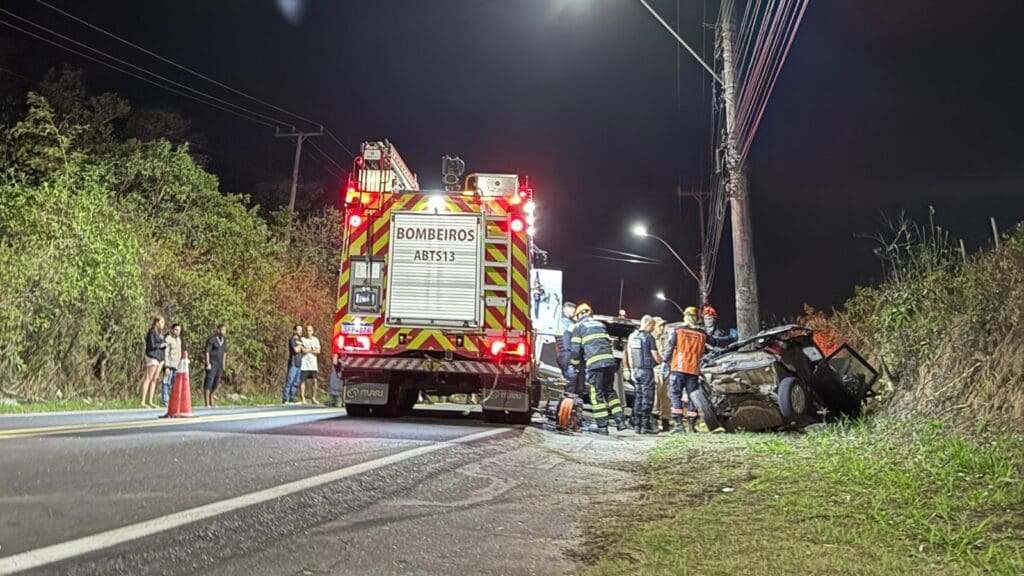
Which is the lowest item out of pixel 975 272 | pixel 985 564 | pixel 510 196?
pixel 985 564

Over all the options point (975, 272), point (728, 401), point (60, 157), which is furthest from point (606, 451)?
point (60, 157)

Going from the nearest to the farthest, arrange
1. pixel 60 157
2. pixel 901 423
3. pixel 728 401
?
pixel 901 423 → pixel 728 401 → pixel 60 157

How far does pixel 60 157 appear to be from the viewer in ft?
49.6

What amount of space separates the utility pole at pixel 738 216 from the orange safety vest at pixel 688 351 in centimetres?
252

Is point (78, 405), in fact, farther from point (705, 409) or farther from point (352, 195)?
point (705, 409)

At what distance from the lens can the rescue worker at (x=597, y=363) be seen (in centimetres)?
975

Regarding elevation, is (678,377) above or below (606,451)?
above

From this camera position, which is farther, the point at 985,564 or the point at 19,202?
the point at 19,202

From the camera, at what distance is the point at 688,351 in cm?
974

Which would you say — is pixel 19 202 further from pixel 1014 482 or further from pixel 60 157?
pixel 1014 482

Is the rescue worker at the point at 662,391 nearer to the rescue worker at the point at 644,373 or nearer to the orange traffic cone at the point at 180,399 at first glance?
the rescue worker at the point at 644,373

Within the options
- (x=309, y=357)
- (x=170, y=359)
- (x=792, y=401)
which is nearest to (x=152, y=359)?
(x=170, y=359)

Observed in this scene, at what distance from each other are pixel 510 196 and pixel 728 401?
3.90 metres

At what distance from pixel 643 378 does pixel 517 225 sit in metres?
2.86
